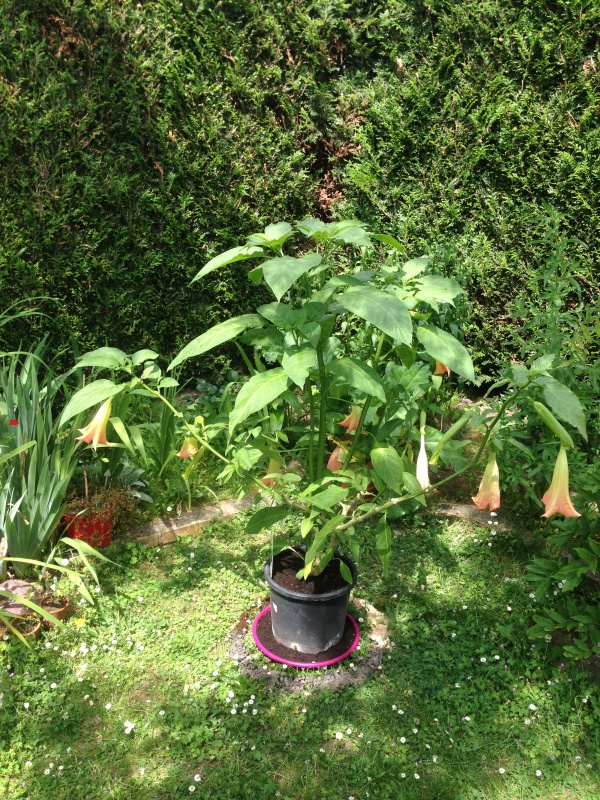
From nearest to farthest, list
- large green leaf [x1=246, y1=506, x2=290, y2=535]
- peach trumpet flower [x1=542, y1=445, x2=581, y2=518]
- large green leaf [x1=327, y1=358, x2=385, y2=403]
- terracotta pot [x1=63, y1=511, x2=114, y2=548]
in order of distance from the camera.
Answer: peach trumpet flower [x1=542, y1=445, x2=581, y2=518], large green leaf [x1=327, y1=358, x2=385, y2=403], large green leaf [x1=246, y1=506, x2=290, y2=535], terracotta pot [x1=63, y1=511, x2=114, y2=548]

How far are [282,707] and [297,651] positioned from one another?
0.76 ft

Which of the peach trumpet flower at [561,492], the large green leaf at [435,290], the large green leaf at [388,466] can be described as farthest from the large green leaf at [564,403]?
the large green leaf at [388,466]

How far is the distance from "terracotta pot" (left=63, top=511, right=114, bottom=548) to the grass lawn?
0.45ft

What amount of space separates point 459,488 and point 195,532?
1333mm

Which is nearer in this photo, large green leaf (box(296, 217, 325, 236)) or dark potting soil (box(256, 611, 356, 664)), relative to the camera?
large green leaf (box(296, 217, 325, 236))

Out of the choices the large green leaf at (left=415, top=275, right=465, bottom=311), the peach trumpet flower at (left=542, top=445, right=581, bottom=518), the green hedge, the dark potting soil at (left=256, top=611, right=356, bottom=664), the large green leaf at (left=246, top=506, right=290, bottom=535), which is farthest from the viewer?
the green hedge

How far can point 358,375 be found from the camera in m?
1.84

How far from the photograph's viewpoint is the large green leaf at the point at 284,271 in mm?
1576

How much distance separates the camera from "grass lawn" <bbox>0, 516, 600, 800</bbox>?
2.01m

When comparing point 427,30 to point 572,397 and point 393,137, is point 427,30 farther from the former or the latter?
point 572,397

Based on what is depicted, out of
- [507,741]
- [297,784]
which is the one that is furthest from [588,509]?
[297,784]

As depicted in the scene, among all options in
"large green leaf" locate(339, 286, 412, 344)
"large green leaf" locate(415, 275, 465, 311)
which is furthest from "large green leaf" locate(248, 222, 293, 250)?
"large green leaf" locate(415, 275, 465, 311)

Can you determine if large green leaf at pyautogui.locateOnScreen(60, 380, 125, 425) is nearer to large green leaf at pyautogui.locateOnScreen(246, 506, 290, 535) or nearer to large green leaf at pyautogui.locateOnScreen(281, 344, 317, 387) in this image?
large green leaf at pyautogui.locateOnScreen(281, 344, 317, 387)

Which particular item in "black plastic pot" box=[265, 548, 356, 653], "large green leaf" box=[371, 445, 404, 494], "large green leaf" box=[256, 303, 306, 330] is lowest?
"black plastic pot" box=[265, 548, 356, 653]
